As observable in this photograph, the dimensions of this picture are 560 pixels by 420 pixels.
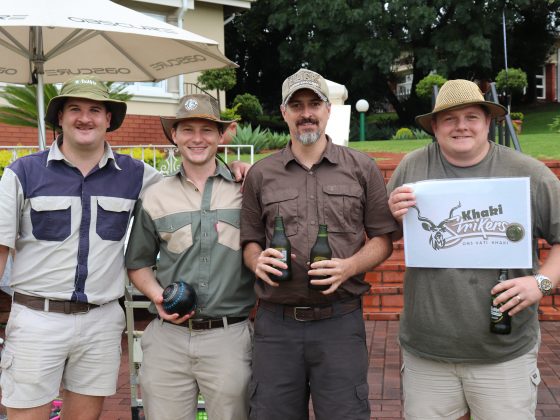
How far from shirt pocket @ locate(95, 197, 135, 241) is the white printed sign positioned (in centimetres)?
153

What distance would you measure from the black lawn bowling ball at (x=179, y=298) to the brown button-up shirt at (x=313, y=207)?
1.12 feet

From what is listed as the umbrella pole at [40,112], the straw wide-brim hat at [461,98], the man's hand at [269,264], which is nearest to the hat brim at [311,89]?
the straw wide-brim hat at [461,98]

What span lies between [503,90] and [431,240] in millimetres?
22902

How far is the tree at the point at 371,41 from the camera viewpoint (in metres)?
26.8

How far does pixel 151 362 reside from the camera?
3416 millimetres

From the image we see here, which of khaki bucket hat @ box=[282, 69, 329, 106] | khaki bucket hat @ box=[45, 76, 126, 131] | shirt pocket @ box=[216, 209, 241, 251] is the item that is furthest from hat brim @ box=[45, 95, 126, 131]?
khaki bucket hat @ box=[282, 69, 329, 106]

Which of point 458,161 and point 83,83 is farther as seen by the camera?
point 83,83

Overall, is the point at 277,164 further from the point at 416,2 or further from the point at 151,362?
the point at 416,2

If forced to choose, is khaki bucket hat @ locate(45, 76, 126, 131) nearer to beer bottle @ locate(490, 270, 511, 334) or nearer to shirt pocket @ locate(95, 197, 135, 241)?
shirt pocket @ locate(95, 197, 135, 241)

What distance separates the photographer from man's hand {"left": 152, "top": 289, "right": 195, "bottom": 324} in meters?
3.28

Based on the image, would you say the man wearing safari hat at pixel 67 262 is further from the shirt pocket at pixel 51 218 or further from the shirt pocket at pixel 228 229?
the shirt pocket at pixel 228 229

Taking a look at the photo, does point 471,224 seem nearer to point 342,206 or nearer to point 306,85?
point 342,206

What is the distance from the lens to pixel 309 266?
3.18m

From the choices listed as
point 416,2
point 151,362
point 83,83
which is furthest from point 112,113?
point 416,2
